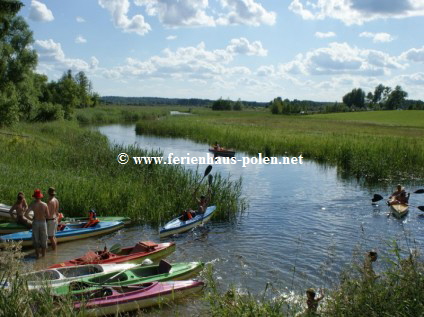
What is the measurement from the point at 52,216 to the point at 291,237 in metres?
8.11

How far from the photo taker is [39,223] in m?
12.8

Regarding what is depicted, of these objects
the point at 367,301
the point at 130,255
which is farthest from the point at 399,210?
the point at 367,301

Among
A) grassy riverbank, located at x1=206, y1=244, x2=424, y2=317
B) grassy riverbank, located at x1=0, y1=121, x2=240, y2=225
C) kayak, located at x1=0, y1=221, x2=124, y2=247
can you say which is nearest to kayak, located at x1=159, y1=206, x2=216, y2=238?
grassy riverbank, located at x1=0, y1=121, x2=240, y2=225

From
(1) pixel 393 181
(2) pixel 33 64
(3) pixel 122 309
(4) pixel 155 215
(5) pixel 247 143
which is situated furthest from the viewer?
(2) pixel 33 64

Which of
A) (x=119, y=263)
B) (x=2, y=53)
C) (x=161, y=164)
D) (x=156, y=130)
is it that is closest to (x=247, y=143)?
(x=156, y=130)

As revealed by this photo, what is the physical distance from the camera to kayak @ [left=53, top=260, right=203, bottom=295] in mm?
9635

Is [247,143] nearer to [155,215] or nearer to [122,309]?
[155,215]

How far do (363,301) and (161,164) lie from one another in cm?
1629

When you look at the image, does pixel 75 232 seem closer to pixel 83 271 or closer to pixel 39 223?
pixel 39 223

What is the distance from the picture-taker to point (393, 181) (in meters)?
26.4

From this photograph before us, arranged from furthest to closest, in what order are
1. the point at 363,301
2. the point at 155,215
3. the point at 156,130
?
the point at 156,130 < the point at 155,215 < the point at 363,301

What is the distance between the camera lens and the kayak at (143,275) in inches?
379

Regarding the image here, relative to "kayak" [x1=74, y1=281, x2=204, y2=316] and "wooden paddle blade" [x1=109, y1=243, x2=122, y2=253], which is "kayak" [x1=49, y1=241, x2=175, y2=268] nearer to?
"wooden paddle blade" [x1=109, y1=243, x2=122, y2=253]

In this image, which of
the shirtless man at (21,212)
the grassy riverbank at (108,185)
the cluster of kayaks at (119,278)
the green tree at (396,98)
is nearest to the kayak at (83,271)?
the cluster of kayaks at (119,278)
